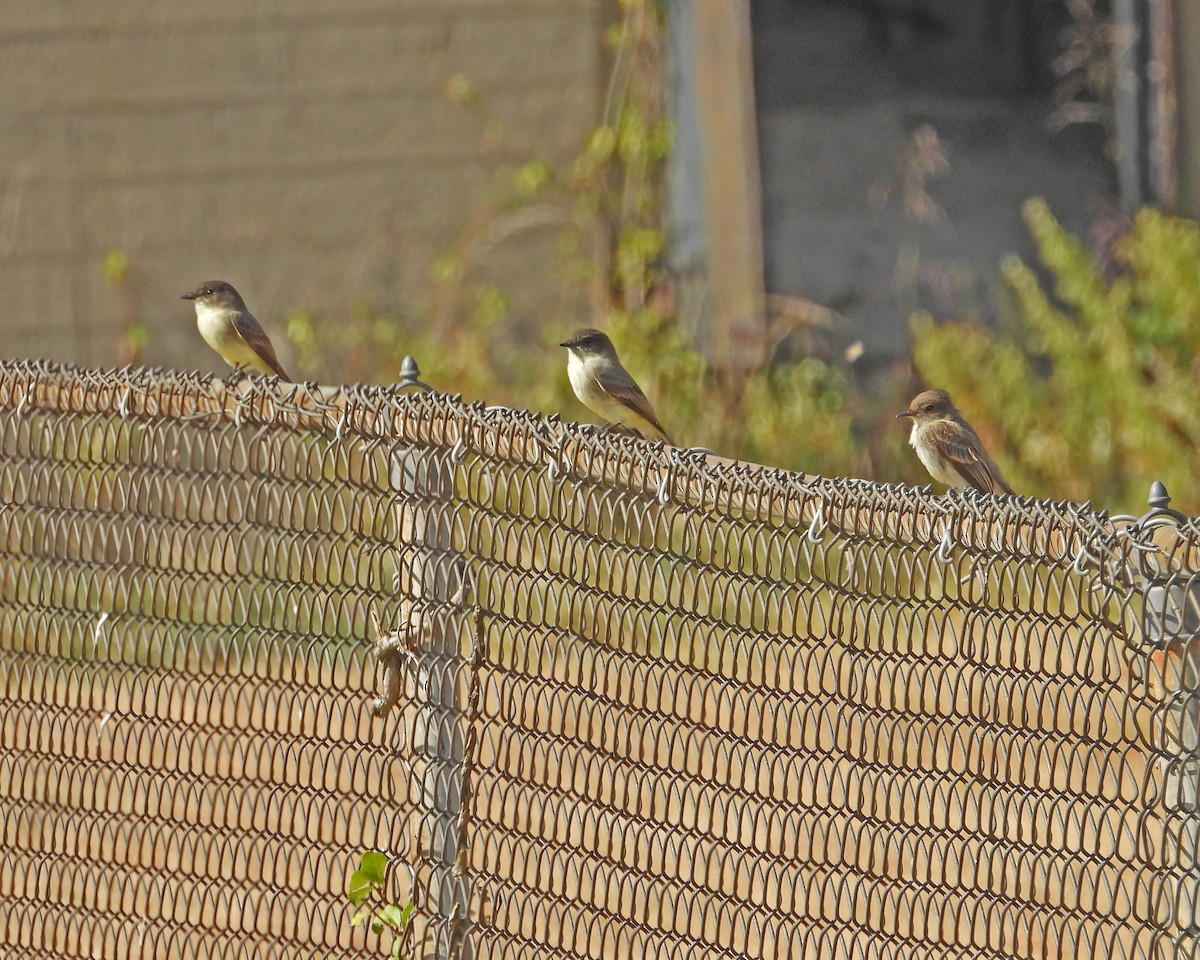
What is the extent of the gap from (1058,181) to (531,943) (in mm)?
7741

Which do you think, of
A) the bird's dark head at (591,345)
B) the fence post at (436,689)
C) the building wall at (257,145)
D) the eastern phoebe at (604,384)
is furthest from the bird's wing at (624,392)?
the building wall at (257,145)

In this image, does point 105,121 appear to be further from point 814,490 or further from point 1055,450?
point 814,490

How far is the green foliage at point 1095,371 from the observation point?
9664 millimetres

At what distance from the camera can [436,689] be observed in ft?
11.7

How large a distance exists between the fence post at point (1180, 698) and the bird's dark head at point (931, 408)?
132 inches

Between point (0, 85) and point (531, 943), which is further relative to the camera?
point (0, 85)

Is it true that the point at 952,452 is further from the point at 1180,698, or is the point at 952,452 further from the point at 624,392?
the point at 1180,698

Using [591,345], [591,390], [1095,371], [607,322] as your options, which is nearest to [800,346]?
[607,322]

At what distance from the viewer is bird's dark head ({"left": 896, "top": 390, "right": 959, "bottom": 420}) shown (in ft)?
20.2

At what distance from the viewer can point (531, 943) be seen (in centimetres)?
357

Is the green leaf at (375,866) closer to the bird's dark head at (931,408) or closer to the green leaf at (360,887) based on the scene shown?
the green leaf at (360,887)

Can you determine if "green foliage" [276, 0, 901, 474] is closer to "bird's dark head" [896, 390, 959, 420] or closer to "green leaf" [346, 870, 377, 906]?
"bird's dark head" [896, 390, 959, 420]

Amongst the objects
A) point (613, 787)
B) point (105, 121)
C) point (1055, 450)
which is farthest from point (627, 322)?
point (613, 787)

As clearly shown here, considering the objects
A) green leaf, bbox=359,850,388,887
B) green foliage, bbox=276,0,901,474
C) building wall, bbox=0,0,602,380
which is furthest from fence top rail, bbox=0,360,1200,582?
building wall, bbox=0,0,602,380
